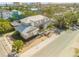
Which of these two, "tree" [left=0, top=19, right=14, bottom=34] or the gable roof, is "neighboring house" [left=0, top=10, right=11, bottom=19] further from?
the gable roof

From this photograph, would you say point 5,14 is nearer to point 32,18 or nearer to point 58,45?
point 32,18

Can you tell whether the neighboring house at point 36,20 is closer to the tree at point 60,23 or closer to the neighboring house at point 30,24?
the neighboring house at point 30,24

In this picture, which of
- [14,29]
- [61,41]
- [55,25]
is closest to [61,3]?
[55,25]

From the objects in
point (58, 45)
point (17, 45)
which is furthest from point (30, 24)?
point (58, 45)

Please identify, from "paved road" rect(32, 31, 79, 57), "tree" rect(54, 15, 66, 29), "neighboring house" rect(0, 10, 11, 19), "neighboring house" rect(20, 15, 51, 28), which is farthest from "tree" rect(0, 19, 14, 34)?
"tree" rect(54, 15, 66, 29)

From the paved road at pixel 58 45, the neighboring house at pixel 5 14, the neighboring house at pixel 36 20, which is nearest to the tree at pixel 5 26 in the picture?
the neighboring house at pixel 5 14

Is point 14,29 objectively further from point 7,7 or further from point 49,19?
point 49,19
